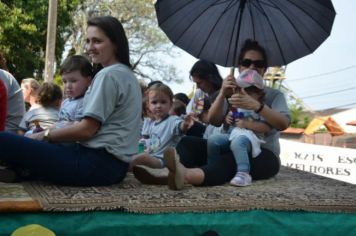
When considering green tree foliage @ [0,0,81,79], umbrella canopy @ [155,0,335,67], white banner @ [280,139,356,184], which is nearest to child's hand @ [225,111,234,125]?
umbrella canopy @ [155,0,335,67]

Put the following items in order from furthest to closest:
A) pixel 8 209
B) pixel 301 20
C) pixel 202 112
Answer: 1. pixel 202 112
2. pixel 301 20
3. pixel 8 209

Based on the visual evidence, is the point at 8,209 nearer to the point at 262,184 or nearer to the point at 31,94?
the point at 262,184

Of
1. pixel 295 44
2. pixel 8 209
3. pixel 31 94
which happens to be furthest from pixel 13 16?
pixel 8 209

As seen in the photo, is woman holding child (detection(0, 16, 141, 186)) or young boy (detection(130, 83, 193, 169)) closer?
woman holding child (detection(0, 16, 141, 186))

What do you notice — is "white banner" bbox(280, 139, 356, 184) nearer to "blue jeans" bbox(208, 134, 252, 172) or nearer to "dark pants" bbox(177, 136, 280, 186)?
"dark pants" bbox(177, 136, 280, 186)

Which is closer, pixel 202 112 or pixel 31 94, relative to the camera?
Result: pixel 202 112

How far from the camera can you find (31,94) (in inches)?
240

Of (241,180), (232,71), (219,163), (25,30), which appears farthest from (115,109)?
(25,30)

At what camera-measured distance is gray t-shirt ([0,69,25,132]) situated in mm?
4480

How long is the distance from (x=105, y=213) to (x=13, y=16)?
12.6 m

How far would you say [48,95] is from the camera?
196 inches

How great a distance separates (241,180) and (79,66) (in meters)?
1.29

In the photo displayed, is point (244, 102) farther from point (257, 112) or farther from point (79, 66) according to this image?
point (79, 66)

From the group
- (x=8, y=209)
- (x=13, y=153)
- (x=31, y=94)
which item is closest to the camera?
(x=8, y=209)
